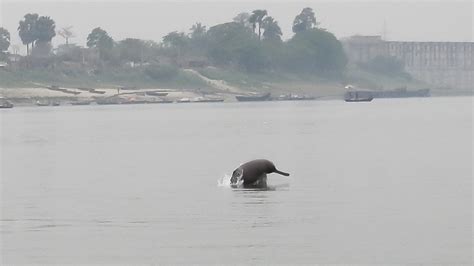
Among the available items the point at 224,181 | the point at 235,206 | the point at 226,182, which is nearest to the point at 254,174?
the point at 226,182

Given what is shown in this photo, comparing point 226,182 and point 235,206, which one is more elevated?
point 235,206

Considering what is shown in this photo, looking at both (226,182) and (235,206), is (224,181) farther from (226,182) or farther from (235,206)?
(235,206)

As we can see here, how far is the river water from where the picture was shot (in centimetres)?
2978

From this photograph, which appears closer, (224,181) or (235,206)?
(235,206)

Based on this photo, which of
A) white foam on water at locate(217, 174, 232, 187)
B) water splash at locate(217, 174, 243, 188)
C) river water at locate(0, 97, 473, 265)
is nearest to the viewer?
river water at locate(0, 97, 473, 265)

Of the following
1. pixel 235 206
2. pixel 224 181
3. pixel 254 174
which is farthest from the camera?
pixel 224 181

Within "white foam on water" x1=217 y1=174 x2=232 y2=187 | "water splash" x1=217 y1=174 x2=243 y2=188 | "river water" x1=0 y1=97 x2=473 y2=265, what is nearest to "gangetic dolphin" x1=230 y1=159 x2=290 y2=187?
"water splash" x1=217 y1=174 x2=243 y2=188

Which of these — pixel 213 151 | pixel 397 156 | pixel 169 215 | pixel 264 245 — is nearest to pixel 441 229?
pixel 264 245

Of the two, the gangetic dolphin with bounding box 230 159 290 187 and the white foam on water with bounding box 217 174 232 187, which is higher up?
the gangetic dolphin with bounding box 230 159 290 187

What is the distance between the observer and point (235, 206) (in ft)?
126

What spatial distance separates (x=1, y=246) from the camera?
31.1m

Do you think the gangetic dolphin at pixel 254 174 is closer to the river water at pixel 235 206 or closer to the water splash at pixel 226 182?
the water splash at pixel 226 182

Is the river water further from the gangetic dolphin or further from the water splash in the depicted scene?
the gangetic dolphin

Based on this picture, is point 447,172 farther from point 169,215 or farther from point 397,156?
point 169,215
